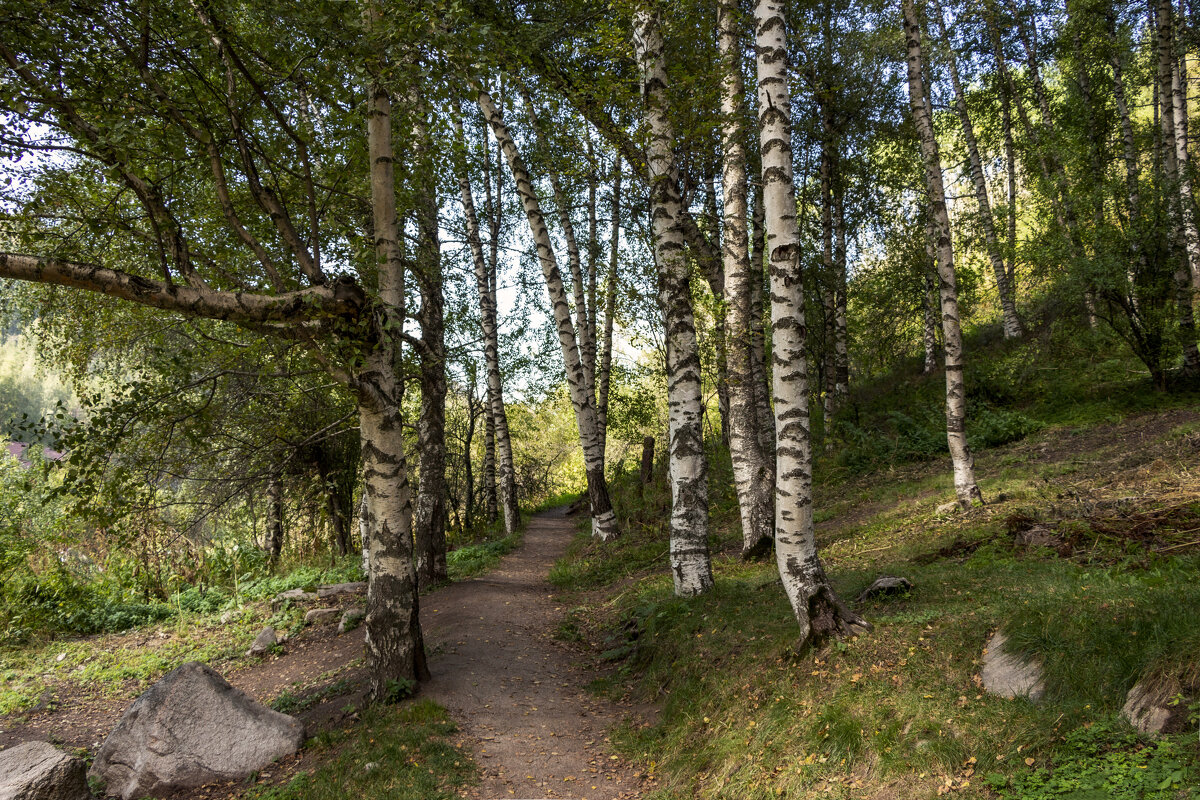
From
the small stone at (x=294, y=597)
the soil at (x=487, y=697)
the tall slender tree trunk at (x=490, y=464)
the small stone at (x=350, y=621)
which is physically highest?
the tall slender tree trunk at (x=490, y=464)

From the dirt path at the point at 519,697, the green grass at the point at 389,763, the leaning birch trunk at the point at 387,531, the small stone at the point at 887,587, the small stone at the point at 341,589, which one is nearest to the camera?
the green grass at the point at 389,763

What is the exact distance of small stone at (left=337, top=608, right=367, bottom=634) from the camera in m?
10.1

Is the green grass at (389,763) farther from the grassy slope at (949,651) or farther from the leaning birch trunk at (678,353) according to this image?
the leaning birch trunk at (678,353)

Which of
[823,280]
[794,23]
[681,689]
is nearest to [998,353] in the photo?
[823,280]

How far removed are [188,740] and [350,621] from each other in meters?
4.13

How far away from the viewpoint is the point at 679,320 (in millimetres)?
8445

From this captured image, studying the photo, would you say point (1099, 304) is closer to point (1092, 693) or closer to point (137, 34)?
point (1092, 693)

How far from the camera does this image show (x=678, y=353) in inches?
331

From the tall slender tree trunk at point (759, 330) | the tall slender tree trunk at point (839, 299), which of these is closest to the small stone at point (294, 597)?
the tall slender tree trunk at point (759, 330)

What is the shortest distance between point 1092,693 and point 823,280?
619 inches

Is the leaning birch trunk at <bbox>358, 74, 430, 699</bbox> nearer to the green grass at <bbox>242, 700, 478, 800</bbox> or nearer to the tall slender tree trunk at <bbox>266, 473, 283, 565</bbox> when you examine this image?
the green grass at <bbox>242, 700, 478, 800</bbox>

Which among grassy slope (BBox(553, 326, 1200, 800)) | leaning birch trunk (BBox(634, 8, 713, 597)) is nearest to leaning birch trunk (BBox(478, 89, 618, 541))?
grassy slope (BBox(553, 326, 1200, 800))

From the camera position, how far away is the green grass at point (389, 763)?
16.9ft

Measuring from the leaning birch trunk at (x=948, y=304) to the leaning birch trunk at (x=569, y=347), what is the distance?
7.07 metres
